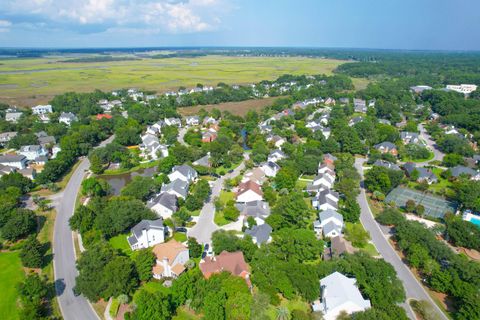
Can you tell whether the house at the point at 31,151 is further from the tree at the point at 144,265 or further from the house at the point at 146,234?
the tree at the point at 144,265

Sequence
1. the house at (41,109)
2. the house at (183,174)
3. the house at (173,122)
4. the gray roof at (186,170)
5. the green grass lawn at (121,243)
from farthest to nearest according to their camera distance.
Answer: the house at (41,109)
the house at (173,122)
the gray roof at (186,170)
the house at (183,174)
the green grass lawn at (121,243)

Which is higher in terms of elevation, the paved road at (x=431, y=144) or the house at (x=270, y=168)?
the house at (x=270, y=168)

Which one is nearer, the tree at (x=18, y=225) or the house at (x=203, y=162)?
the tree at (x=18, y=225)

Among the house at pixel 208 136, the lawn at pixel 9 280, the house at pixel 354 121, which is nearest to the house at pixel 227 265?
the lawn at pixel 9 280

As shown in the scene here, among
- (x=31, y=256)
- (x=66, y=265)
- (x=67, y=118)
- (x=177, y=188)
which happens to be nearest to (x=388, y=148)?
(x=177, y=188)

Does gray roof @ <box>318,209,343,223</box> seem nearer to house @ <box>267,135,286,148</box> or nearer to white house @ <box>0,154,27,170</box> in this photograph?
house @ <box>267,135,286,148</box>

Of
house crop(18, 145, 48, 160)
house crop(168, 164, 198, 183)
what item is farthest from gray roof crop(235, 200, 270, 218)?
house crop(18, 145, 48, 160)

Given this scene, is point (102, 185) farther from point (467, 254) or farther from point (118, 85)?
point (118, 85)
